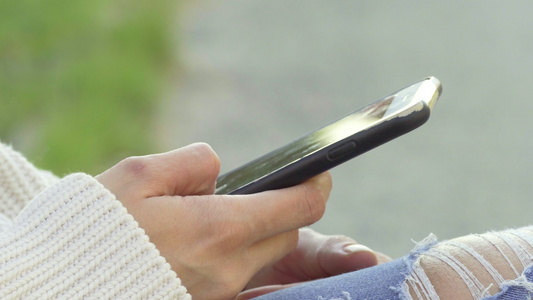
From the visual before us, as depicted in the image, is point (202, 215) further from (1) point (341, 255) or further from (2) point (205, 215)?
(1) point (341, 255)

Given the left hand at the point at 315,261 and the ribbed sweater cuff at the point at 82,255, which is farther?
the left hand at the point at 315,261

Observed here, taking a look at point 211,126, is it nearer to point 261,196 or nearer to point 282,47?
point 282,47

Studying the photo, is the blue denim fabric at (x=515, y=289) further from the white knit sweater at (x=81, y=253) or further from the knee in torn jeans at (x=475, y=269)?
the white knit sweater at (x=81, y=253)

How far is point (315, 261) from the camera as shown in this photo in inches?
41.4

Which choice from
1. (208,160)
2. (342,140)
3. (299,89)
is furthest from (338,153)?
(299,89)

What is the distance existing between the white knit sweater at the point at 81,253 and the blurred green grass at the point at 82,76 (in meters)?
1.47

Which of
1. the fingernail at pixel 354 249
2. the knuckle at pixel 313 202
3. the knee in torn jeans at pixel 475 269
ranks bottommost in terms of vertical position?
the knee in torn jeans at pixel 475 269

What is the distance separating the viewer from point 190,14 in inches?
147

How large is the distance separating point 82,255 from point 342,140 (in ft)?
1.01

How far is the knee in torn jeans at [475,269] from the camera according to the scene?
2.41 feet

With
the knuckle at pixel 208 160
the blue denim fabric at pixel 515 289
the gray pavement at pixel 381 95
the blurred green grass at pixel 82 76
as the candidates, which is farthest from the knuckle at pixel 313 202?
the blurred green grass at pixel 82 76

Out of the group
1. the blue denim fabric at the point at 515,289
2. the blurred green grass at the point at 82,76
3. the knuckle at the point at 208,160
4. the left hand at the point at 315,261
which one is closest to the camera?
the blue denim fabric at the point at 515,289

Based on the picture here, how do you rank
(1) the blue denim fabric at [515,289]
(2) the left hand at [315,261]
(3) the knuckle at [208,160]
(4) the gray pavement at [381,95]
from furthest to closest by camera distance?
(4) the gray pavement at [381,95] → (2) the left hand at [315,261] → (3) the knuckle at [208,160] → (1) the blue denim fabric at [515,289]

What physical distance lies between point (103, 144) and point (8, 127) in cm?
41
